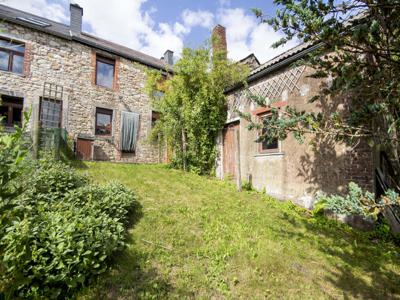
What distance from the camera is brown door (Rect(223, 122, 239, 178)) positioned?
8.34m

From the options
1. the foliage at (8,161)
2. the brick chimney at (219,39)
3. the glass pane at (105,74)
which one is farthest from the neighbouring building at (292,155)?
the glass pane at (105,74)

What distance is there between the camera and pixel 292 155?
6.07m

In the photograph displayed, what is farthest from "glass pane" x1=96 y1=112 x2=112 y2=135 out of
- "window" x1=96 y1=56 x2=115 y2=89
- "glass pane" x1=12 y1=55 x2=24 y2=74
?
"glass pane" x1=12 y1=55 x2=24 y2=74

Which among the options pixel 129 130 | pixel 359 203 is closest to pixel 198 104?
pixel 129 130

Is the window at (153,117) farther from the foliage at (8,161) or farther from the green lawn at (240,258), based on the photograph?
the foliage at (8,161)

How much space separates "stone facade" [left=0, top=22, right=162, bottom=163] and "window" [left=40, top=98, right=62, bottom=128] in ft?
0.63

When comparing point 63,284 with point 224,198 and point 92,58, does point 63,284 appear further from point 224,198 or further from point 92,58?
point 92,58

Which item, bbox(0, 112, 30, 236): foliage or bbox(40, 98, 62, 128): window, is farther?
bbox(40, 98, 62, 128): window

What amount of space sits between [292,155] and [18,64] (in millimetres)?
11590

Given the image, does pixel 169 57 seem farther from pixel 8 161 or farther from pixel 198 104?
pixel 8 161

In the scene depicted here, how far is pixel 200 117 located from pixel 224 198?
4.25m

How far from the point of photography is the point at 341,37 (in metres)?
2.63

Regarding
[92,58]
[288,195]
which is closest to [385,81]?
[288,195]

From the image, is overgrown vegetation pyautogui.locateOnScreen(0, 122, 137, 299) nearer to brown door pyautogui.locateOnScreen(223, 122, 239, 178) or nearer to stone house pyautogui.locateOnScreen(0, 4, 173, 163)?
brown door pyautogui.locateOnScreen(223, 122, 239, 178)
